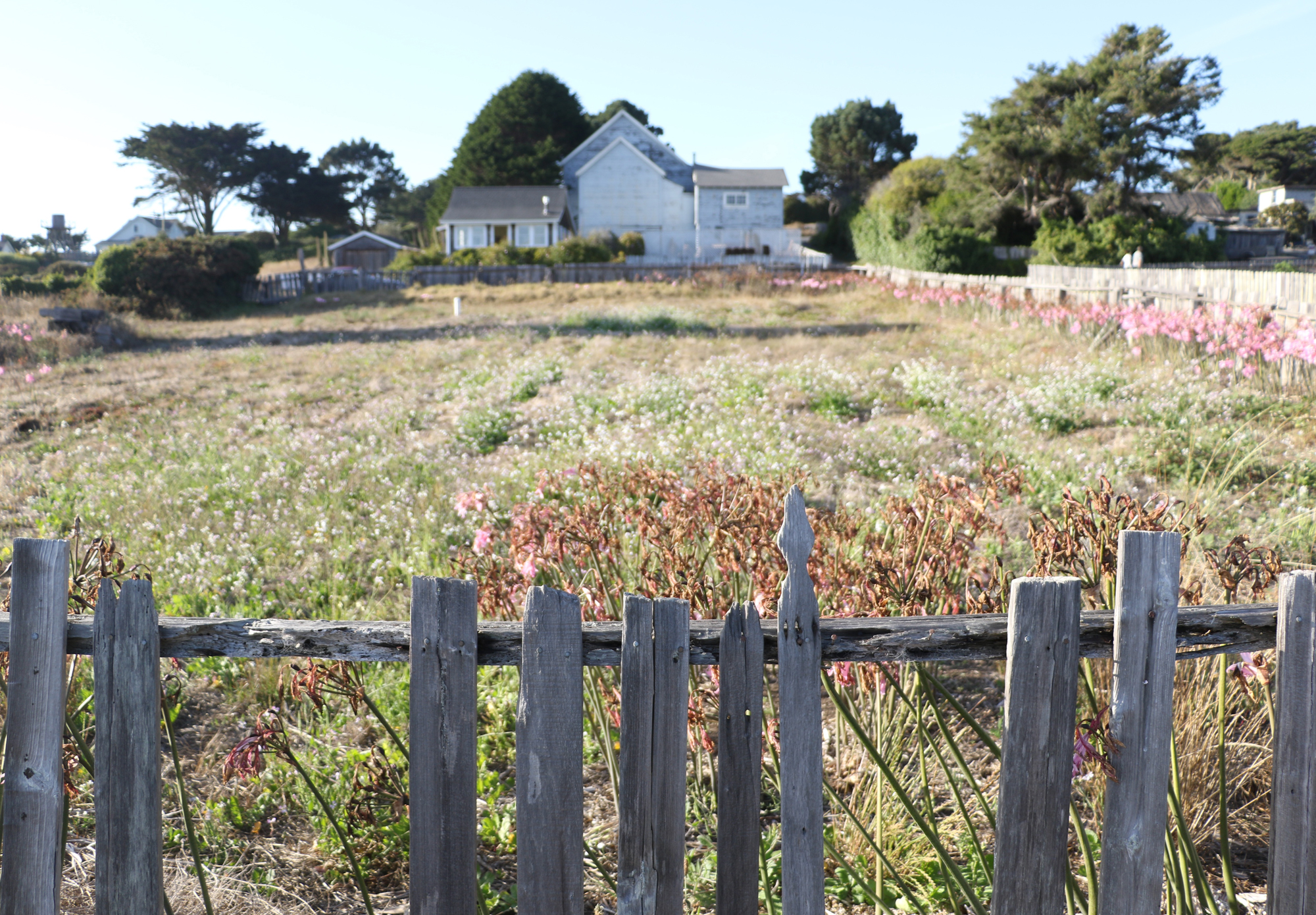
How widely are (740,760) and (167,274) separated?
1014 inches

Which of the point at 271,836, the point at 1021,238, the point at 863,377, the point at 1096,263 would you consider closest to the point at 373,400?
the point at 863,377

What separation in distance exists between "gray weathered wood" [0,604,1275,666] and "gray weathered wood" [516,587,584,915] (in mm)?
60

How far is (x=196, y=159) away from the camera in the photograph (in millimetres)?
52844

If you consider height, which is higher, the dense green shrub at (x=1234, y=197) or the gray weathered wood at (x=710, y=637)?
the dense green shrub at (x=1234, y=197)

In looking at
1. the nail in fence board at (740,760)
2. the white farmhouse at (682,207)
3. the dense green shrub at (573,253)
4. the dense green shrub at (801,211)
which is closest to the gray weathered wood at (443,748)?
the nail in fence board at (740,760)

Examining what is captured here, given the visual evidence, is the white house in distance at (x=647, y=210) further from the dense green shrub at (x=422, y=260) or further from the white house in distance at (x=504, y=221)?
the dense green shrub at (x=422, y=260)

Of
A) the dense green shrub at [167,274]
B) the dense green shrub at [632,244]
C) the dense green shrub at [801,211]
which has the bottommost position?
the dense green shrub at [167,274]

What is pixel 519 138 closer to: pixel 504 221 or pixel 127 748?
pixel 504 221

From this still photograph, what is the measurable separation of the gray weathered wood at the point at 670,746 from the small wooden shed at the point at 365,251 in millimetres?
51051

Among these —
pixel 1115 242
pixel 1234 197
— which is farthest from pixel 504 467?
pixel 1234 197

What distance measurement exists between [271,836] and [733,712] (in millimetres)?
2007

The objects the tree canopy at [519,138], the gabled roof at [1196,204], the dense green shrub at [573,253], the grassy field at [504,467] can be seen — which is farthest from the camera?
the gabled roof at [1196,204]

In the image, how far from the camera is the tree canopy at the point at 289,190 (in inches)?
2166

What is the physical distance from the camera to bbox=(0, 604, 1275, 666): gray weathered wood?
64.9 inches
